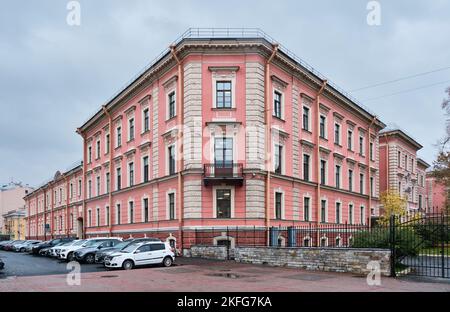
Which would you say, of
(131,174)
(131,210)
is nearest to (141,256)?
(131,210)

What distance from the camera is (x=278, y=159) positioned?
3262 centimetres

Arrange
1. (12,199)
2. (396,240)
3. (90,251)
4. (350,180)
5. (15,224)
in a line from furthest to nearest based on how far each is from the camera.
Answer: (12,199)
(15,224)
(350,180)
(90,251)
(396,240)

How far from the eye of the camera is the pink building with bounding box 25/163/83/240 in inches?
2228

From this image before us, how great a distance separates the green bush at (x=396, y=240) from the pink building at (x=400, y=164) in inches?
A: 1362

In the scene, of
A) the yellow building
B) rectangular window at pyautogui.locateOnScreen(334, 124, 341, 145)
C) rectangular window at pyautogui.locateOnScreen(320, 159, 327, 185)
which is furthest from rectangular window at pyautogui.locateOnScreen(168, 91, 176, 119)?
the yellow building

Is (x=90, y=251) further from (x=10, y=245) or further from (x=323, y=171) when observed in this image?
(x=10, y=245)

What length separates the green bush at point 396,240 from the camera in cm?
1909

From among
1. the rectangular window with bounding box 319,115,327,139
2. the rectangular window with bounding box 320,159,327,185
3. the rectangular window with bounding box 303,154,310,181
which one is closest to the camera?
the rectangular window with bounding box 303,154,310,181

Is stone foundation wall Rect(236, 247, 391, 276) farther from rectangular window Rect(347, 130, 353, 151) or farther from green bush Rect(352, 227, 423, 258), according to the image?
rectangular window Rect(347, 130, 353, 151)

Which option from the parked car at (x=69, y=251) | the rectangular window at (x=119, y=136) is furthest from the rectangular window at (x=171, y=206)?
the rectangular window at (x=119, y=136)

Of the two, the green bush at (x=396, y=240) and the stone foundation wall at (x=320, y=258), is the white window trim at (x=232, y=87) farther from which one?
the green bush at (x=396, y=240)

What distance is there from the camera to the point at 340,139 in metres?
41.8

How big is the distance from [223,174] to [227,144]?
2.09 meters

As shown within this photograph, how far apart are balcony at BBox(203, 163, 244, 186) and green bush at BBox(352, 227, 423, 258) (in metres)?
9.62
